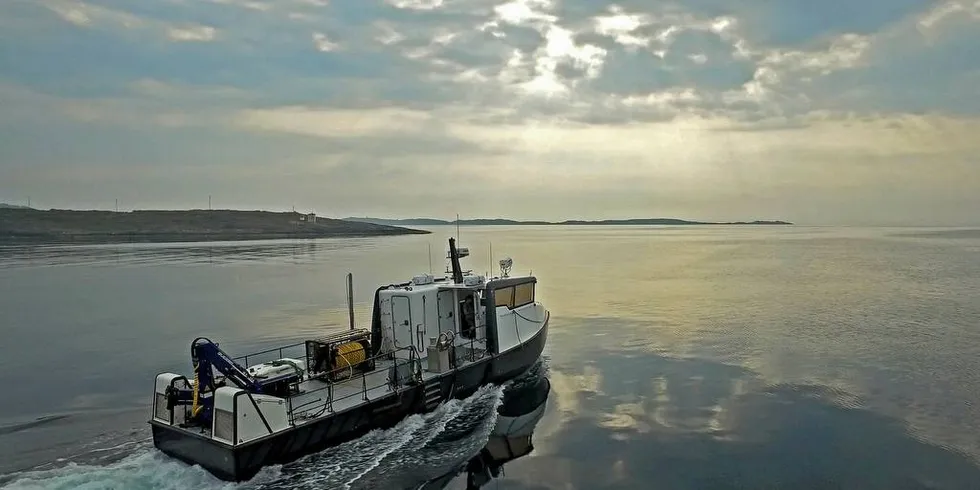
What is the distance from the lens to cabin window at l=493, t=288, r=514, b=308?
65.0 ft

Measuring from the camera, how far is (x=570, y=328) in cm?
3055

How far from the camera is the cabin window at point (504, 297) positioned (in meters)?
19.8

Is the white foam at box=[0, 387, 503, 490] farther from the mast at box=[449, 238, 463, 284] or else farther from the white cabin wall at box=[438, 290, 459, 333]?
the mast at box=[449, 238, 463, 284]

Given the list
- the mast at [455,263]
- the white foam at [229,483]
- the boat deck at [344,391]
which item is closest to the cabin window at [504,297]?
the mast at [455,263]

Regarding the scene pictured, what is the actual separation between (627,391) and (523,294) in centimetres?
460

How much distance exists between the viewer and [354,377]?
53.9 feet

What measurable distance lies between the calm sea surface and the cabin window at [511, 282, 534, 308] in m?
2.76

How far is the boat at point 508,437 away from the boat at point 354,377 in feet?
2.57

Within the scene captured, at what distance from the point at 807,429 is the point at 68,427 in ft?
61.9

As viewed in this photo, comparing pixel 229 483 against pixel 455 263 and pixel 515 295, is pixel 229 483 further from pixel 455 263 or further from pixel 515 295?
pixel 515 295

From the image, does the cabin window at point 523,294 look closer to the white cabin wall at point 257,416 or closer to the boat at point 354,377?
the boat at point 354,377

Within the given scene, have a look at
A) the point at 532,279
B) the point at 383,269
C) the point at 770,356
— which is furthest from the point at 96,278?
the point at 770,356

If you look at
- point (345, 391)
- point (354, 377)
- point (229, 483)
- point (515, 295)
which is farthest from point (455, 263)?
point (229, 483)

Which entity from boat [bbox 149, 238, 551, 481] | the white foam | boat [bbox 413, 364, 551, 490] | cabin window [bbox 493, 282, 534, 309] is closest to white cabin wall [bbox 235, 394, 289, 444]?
boat [bbox 149, 238, 551, 481]
